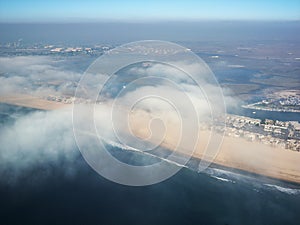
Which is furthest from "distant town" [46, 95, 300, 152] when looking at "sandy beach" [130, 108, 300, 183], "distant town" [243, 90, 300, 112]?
"distant town" [243, 90, 300, 112]

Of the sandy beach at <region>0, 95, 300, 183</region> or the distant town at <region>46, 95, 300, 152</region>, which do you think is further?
the distant town at <region>46, 95, 300, 152</region>

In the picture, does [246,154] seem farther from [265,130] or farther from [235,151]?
[265,130]

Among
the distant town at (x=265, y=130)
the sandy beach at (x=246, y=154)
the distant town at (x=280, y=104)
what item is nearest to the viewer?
the sandy beach at (x=246, y=154)

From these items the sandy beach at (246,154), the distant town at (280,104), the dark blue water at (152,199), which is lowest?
the dark blue water at (152,199)

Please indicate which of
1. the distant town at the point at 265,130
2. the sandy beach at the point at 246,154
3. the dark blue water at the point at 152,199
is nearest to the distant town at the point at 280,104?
the distant town at the point at 265,130

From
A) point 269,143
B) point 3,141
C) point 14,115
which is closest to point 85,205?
point 3,141


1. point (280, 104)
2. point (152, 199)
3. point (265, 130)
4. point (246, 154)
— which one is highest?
point (280, 104)

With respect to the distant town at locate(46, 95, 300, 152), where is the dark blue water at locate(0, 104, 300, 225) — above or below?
below

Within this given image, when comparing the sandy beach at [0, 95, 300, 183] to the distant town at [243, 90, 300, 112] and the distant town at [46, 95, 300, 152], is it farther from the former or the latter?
the distant town at [243, 90, 300, 112]

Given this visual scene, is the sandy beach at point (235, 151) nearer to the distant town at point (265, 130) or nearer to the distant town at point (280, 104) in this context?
the distant town at point (265, 130)

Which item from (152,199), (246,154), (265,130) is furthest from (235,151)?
(152,199)

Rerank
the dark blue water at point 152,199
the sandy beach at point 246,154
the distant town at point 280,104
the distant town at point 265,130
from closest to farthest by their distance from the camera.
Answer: the dark blue water at point 152,199, the sandy beach at point 246,154, the distant town at point 265,130, the distant town at point 280,104
